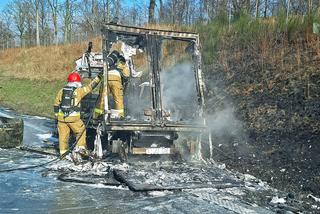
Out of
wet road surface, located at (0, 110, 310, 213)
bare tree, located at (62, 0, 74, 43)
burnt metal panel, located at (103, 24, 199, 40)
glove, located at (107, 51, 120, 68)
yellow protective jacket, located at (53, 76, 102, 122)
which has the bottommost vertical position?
wet road surface, located at (0, 110, 310, 213)

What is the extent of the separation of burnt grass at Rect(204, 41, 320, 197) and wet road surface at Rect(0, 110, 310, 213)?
67 cm

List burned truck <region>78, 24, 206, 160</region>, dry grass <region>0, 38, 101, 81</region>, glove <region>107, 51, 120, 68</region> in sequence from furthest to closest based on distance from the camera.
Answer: dry grass <region>0, 38, 101, 81</region>
glove <region>107, 51, 120, 68</region>
burned truck <region>78, 24, 206, 160</region>

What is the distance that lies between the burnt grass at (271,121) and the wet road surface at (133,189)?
0.67 meters

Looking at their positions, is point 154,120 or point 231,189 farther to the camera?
point 154,120

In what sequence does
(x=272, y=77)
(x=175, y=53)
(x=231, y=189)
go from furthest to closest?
(x=175, y=53)
(x=272, y=77)
(x=231, y=189)

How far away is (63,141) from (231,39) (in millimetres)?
8016

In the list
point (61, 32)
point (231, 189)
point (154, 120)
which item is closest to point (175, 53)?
point (154, 120)

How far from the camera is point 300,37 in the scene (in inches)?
475

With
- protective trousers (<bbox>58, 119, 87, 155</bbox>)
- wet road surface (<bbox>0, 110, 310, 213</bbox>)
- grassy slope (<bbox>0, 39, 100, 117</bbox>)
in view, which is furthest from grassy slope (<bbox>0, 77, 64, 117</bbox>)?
wet road surface (<bbox>0, 110, 310, 213</bbox>)

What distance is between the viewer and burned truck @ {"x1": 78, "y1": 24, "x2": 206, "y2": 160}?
26.6 feet

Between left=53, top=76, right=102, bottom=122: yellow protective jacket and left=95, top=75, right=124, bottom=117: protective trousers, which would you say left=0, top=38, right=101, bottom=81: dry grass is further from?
left=95, top=75, right=124, bottom=117: protective trousers

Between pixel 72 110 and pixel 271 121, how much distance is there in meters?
4.40

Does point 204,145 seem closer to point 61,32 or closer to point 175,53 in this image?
point 175,53

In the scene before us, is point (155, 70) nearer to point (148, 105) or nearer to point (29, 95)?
point (148, 105)
